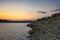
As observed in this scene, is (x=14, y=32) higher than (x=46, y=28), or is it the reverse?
(x=46, y=28)

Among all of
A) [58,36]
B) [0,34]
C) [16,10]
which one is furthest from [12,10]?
[58,36]

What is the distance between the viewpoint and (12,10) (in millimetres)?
9062

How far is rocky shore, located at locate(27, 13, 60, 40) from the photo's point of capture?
6.56 m

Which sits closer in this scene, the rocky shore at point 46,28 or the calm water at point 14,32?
the rocky shore at point 46,28

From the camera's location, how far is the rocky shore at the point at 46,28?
656 cm

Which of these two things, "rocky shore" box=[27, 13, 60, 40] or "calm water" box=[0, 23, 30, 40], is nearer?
"rocky shore" box=[27, 13, 60, 40]

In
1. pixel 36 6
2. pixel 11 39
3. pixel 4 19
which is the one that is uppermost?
pixel 36 6

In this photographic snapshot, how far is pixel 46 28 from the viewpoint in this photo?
309 inches

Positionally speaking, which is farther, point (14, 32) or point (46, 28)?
point (14, 32)

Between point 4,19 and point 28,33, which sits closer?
point 4,19

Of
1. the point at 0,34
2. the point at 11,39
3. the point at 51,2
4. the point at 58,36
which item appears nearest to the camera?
the point at 58,36

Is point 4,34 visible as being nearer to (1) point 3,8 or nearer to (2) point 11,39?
(2) point 11,39

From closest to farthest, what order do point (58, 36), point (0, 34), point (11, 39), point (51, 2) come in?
point (58, 36), point (51, 2), point (11, 39), point (0, 34)

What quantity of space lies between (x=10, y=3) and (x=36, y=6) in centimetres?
137
